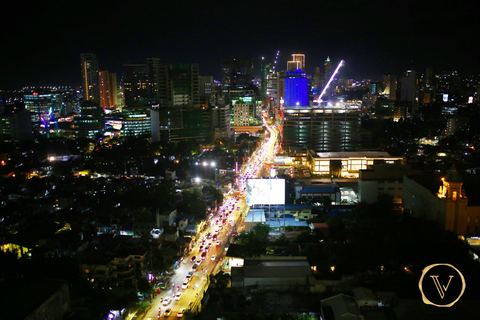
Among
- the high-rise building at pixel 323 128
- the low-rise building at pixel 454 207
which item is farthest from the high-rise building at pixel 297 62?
the low-rise building at pixel 454 207

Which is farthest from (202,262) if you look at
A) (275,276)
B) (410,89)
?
(410,89)

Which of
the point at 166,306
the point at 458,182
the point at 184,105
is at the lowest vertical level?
the point at 166,306

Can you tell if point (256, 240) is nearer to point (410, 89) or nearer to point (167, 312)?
point (167, 312)

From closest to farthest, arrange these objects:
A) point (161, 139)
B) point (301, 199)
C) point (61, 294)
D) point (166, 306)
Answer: point (61, 294) < point (166, 306) < point (301, 199) < point (161, 139)

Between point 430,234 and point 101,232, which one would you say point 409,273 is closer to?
point 430,234

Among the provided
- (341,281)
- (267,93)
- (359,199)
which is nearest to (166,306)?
(341,281)

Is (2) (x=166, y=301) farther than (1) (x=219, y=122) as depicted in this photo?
No
